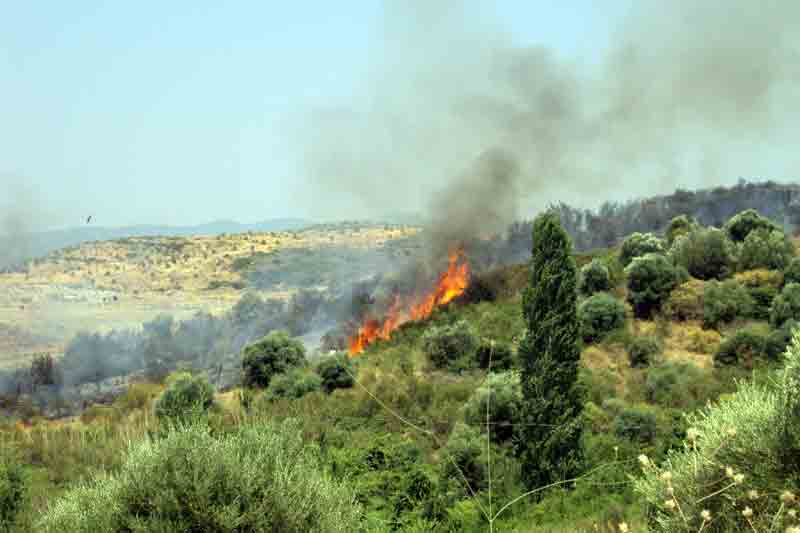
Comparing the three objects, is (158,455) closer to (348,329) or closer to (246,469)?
(246,469)

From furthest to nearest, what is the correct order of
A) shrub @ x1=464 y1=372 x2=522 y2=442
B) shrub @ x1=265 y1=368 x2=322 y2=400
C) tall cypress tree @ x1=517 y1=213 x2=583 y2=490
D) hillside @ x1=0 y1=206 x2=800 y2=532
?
shrub @ x1=265 y1=368 x2=322 y2=400, shrub @ x1=464 y1=372 x2=522 y2=442, tall cypress tree @ x1=517 y1=213 x2=583 y2=490, hillside @ x1=0 y1=206 x2=800 y2=532

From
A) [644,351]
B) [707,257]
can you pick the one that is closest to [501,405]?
[644,351]

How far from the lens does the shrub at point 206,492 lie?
5.20 m

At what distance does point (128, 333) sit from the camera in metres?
38.6

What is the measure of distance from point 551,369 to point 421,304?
71.9ft

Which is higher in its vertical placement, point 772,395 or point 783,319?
point 772,395

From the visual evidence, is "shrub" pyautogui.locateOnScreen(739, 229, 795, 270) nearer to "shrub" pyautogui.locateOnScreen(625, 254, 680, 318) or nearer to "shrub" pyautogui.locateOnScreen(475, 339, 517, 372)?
"shrub" pyautogui.locateOnScreen(625, 254, 680, 318)

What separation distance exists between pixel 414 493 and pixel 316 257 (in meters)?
47.8

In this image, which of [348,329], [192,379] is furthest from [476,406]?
[348,329]

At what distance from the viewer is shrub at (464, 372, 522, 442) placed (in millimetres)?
15562

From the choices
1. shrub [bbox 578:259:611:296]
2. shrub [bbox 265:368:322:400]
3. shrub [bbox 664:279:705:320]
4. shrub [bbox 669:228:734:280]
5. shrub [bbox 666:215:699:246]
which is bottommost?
shrub [bbox 265:368:322:400]

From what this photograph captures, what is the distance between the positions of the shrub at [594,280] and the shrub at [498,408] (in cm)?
1595

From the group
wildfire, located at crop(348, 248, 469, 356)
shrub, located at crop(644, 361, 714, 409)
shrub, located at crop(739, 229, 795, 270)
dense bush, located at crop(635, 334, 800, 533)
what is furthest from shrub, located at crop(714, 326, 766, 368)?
dense bush, located at crop(635, 334, 800, 533)

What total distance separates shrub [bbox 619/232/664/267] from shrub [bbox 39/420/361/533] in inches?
1229
